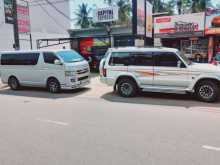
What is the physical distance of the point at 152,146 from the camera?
15.3ft

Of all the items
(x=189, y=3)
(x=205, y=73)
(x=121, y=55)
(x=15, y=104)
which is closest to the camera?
(x=205, y=73)

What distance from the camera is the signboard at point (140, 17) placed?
48.2 feet

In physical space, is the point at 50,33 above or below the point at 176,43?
above

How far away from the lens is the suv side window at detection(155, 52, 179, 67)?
8.84 metres

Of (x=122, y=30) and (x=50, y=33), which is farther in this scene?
(x=50, y=33)

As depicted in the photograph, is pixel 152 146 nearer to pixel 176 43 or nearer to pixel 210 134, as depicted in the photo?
pixel 210 134

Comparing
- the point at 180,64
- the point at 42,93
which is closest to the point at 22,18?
the point at 42,93

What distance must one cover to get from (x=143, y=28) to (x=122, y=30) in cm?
1081

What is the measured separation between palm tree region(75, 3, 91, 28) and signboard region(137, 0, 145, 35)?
3886 centimetres

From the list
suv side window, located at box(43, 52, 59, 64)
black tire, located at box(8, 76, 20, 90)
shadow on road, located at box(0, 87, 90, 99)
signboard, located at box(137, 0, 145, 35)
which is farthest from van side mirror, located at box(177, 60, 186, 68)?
black tire, located at box(8, 76, 20, 90)

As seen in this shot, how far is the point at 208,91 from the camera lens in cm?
830

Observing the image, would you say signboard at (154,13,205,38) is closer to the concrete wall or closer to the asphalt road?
the asphalt road

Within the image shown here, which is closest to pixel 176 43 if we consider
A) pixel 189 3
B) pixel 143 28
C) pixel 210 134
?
pixel 143 28

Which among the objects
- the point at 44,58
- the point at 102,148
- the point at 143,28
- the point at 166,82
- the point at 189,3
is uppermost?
the point at 189,3
